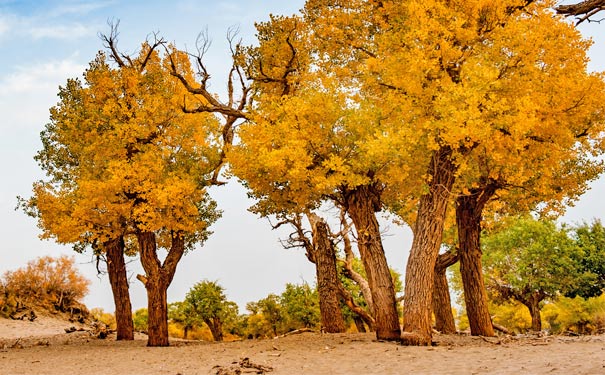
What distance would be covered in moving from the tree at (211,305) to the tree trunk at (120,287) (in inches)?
458

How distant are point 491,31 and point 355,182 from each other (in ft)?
15.3

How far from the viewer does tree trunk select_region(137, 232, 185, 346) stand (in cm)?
1639

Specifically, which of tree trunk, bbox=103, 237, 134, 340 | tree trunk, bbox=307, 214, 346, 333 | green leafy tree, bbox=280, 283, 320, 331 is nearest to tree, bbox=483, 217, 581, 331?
green leafy tree, bbox=280, 283, 320, 331

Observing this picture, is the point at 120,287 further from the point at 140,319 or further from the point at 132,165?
the point at 140,319

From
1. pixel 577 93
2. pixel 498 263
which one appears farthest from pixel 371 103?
pixel 498 263

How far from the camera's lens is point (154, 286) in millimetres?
16484

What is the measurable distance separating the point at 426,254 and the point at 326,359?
357cm

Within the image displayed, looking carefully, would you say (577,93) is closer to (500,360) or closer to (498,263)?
(500,360)

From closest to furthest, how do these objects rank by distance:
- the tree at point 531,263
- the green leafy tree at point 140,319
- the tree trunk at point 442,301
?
1. the tree trunk at point 442,301
2. the tree at point 531,263
3. the green leafy tree at point 140,319

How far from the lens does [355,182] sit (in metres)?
11.9

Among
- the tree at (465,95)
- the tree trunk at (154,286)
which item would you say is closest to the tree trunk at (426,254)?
the tree at (465,95)

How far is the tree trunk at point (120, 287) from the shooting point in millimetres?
18953

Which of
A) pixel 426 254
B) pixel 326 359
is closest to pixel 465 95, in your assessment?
pixel 426 254

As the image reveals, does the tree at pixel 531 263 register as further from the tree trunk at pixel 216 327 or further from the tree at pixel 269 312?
the tree trunk at pixel 216 327
